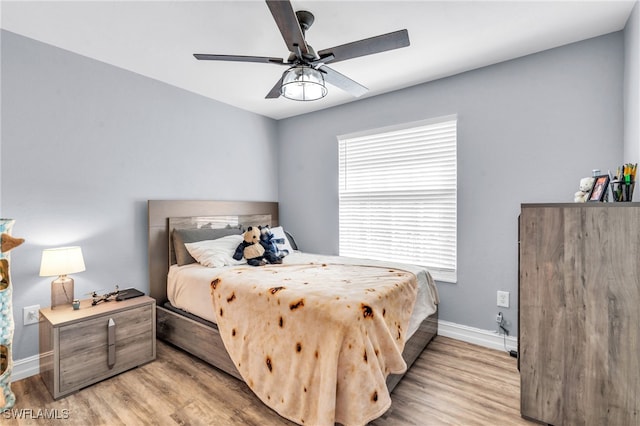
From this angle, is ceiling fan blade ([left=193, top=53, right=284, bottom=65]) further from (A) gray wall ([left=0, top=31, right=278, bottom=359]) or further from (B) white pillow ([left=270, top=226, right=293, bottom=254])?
(B) white pillow ([left=270, top=226, right=293, bottom=254])

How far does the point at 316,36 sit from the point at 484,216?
83.7 inches

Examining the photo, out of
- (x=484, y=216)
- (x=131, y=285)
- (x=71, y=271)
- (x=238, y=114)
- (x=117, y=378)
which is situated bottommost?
(x=117, y=378)

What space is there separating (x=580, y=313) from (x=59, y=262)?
334 cm

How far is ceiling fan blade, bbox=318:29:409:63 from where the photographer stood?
1.64 meters

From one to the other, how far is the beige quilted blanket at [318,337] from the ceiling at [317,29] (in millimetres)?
1810

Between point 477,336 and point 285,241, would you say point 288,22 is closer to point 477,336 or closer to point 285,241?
point 285,241

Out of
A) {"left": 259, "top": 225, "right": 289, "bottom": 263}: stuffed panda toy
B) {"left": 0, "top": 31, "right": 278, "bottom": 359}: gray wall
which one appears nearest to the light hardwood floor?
{"left": 0, "top": 31, "right": 278, "bottom": 359}: gray wall

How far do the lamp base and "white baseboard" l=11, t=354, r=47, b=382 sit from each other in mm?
447

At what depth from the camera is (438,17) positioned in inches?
80.1

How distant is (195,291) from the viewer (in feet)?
8.29

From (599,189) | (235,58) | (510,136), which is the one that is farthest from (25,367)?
(510,136)

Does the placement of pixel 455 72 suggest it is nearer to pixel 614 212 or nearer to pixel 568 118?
pixel 568 118

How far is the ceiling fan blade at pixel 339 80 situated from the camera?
2.05m

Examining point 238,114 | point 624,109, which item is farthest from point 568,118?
point 238,114
